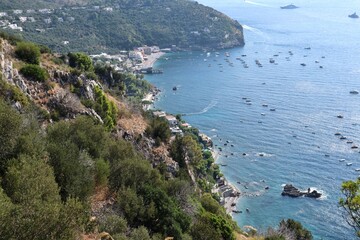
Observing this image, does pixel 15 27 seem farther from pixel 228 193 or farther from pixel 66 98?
pixel 66 98

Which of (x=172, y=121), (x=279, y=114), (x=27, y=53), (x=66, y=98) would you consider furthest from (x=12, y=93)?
(x=279, y=114)

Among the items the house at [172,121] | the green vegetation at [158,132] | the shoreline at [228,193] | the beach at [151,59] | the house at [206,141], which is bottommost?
the shoreline at [228,193]

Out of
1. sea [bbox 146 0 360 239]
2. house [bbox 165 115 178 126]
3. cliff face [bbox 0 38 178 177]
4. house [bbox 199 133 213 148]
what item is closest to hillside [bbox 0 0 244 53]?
sea [bbox 146 0 360 239]

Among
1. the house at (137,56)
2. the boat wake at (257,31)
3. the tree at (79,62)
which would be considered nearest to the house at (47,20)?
the house at (137,56)

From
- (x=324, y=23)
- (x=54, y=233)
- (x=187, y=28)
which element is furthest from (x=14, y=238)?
(x=324, y=23)

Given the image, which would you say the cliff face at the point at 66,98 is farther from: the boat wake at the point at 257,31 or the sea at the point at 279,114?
the boat wake at the point at 257,31

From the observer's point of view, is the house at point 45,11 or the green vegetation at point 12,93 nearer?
the green vegetation at point 12,93

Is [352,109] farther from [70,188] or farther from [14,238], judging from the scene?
[14,238]

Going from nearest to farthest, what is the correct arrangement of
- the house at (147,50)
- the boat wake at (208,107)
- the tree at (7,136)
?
1. the tree at (7,136)
2. the boat wake at (208,107)
3. the house at (147,50)
